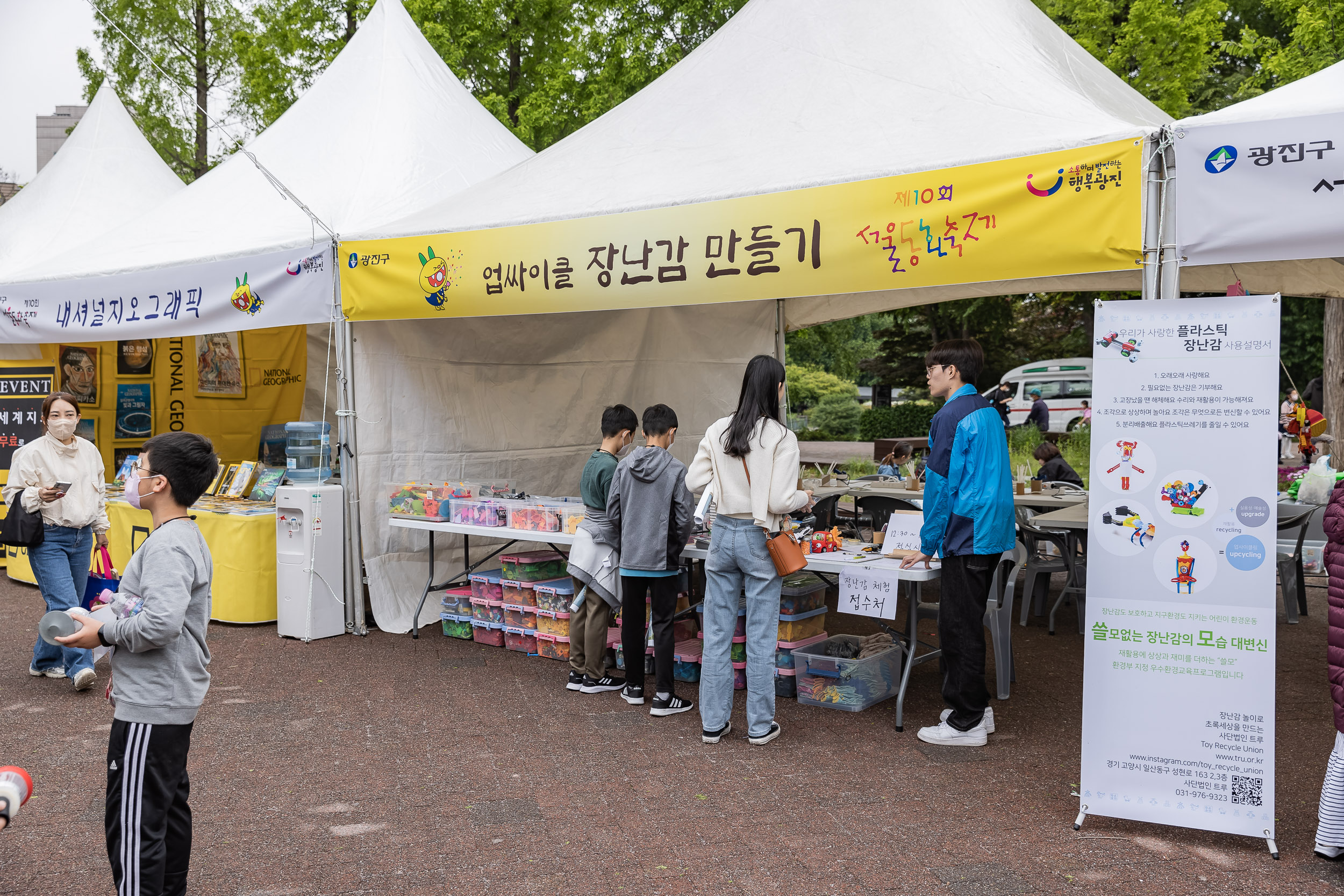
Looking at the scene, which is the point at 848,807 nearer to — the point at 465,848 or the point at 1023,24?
the point at 465,848

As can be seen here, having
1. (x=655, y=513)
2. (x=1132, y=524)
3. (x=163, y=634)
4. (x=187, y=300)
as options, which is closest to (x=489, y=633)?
(x=655, y=513)

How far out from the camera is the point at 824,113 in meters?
5.51

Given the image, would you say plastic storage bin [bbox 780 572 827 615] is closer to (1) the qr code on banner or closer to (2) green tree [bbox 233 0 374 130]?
(1) the qr code on banner

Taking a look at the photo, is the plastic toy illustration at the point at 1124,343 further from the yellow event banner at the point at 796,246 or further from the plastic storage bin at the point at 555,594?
the plastic storage bin at the point at 555,594

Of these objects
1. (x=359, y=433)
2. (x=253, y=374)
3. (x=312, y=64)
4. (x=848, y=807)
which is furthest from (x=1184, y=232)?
(x=312, y=64)

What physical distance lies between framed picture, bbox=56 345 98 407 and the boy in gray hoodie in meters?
6.47

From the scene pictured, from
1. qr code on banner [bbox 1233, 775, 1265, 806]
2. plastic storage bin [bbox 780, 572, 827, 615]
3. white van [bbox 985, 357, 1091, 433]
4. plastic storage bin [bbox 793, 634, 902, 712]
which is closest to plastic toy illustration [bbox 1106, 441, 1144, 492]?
qr code on banner [bbox 1233, 775, 1265, 806]

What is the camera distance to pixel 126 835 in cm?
266

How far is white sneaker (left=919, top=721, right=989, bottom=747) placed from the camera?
470 centimetres

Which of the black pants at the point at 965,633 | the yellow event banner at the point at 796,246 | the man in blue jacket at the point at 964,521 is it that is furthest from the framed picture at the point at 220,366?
the black pants at the point at 965,633

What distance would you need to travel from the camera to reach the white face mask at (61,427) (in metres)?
5.64

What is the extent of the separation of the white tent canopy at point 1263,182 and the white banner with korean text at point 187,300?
5.15 metres

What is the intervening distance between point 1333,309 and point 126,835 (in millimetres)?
14743

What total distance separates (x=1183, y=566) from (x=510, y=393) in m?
5.48
